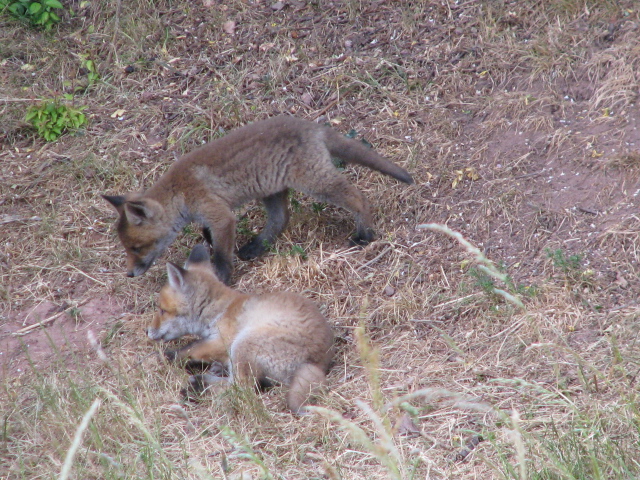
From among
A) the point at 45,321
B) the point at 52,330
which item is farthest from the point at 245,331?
the point at 45,321

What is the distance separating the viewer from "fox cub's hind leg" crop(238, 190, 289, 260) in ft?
22.6

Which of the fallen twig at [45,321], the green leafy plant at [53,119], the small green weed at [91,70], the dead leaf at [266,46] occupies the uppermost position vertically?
the dead leaf at [266,46]

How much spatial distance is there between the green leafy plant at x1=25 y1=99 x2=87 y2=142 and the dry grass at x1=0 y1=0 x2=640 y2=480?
131 millimetres

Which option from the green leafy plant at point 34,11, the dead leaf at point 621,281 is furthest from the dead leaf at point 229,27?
the dead leaf at point 621,281

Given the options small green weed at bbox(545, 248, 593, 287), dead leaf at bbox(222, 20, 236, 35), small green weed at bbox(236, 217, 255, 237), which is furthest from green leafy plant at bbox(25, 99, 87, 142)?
small green weed at bbox(545, 248, 593, 287)

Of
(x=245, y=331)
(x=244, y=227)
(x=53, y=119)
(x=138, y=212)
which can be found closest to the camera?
(x=245, y=331)

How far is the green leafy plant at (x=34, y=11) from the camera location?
9.12 m

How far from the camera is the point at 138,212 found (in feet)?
21.0

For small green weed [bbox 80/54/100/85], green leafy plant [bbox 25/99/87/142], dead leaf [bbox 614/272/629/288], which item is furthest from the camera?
small green weed [bbox 80/54/100/85]

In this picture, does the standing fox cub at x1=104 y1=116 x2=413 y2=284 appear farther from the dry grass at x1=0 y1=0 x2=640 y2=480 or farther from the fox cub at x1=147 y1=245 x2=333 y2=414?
the fox cub at x1=147 y1=245 x2=333 y2=414

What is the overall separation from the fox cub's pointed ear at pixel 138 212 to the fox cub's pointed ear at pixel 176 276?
1.04m

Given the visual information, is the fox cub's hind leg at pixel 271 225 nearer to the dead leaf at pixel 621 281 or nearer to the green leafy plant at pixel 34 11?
the dead leaf at pixel 621 281

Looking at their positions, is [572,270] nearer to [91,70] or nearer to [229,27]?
[229,27]

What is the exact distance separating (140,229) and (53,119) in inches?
103
